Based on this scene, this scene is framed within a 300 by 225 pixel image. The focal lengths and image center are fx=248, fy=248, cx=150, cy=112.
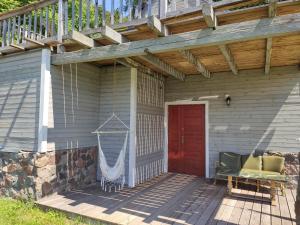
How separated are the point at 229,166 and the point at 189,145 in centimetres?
120

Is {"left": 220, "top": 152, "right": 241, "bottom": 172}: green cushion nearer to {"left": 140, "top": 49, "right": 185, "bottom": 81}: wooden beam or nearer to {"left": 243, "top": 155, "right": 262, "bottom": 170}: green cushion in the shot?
{"left": 243, "top": 155, "right": 262, "bottom": 170}: green cushion

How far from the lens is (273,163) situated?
5121 mm

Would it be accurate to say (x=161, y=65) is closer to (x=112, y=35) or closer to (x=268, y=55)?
(x=112, y=35)

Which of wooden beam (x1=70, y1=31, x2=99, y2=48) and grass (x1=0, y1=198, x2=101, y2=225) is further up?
wooden beam (x1=70, y1=31, x2=99, y2=48)

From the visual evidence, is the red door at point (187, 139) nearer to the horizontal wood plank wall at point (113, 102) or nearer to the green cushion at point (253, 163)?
the green cushion at point (253, 163)

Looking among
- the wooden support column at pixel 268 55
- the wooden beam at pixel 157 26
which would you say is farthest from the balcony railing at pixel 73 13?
the wooden support column at pixel 268 55

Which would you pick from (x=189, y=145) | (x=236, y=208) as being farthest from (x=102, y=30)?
(x=189, y=145)

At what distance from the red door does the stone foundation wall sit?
8.05ft

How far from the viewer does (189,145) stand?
639 centimetres

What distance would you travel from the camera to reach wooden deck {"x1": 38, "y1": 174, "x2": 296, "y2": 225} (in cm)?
351

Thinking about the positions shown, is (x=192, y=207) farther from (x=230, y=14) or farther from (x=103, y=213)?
(x=230, y=14)

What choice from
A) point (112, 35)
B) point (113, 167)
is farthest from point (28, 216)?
point (112, 35)

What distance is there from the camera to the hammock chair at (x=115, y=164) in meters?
4.71

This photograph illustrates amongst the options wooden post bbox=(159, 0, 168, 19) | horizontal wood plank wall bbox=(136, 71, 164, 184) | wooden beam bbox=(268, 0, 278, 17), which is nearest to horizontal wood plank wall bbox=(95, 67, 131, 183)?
horizontal wood plank wall bbox=(136, 71, 164, 184)
